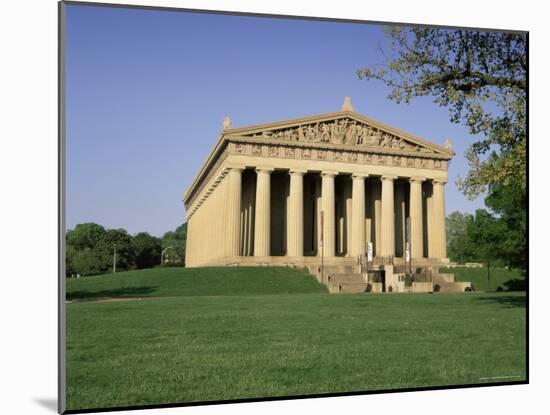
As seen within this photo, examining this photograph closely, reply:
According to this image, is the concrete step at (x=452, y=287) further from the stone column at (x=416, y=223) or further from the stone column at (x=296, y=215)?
the stone column at (x=296, y=215)

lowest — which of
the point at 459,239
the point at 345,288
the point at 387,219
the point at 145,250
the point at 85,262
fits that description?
the point at 345,288

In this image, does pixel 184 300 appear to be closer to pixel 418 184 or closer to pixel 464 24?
pixel 464 24

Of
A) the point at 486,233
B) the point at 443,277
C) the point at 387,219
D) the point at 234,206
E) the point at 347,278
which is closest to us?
the point at 486,233

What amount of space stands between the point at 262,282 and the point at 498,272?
6539mm

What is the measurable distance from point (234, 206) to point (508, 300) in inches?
825

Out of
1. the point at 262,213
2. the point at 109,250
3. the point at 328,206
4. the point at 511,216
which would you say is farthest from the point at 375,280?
the point at 328,206

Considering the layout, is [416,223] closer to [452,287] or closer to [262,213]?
[452,287]

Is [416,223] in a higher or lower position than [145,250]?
higher

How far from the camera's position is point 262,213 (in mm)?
36188

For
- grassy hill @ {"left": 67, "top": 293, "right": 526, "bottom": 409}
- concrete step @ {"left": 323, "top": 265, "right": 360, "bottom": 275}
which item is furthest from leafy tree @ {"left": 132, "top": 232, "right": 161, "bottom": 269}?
concrete step @ {"left": 323, "top": 265, "right": 360, "bottom": 275}

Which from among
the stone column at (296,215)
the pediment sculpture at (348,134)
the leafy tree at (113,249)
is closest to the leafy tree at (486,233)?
the pediment sculpture at (348,134)

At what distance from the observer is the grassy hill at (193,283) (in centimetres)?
1200

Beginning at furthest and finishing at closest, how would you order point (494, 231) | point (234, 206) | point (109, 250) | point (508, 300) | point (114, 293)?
point (234, 206) < point (494, 231) < point (508, 300) < point (114, 293) < point (109, 250)

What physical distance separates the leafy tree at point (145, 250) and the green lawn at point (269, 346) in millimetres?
521
